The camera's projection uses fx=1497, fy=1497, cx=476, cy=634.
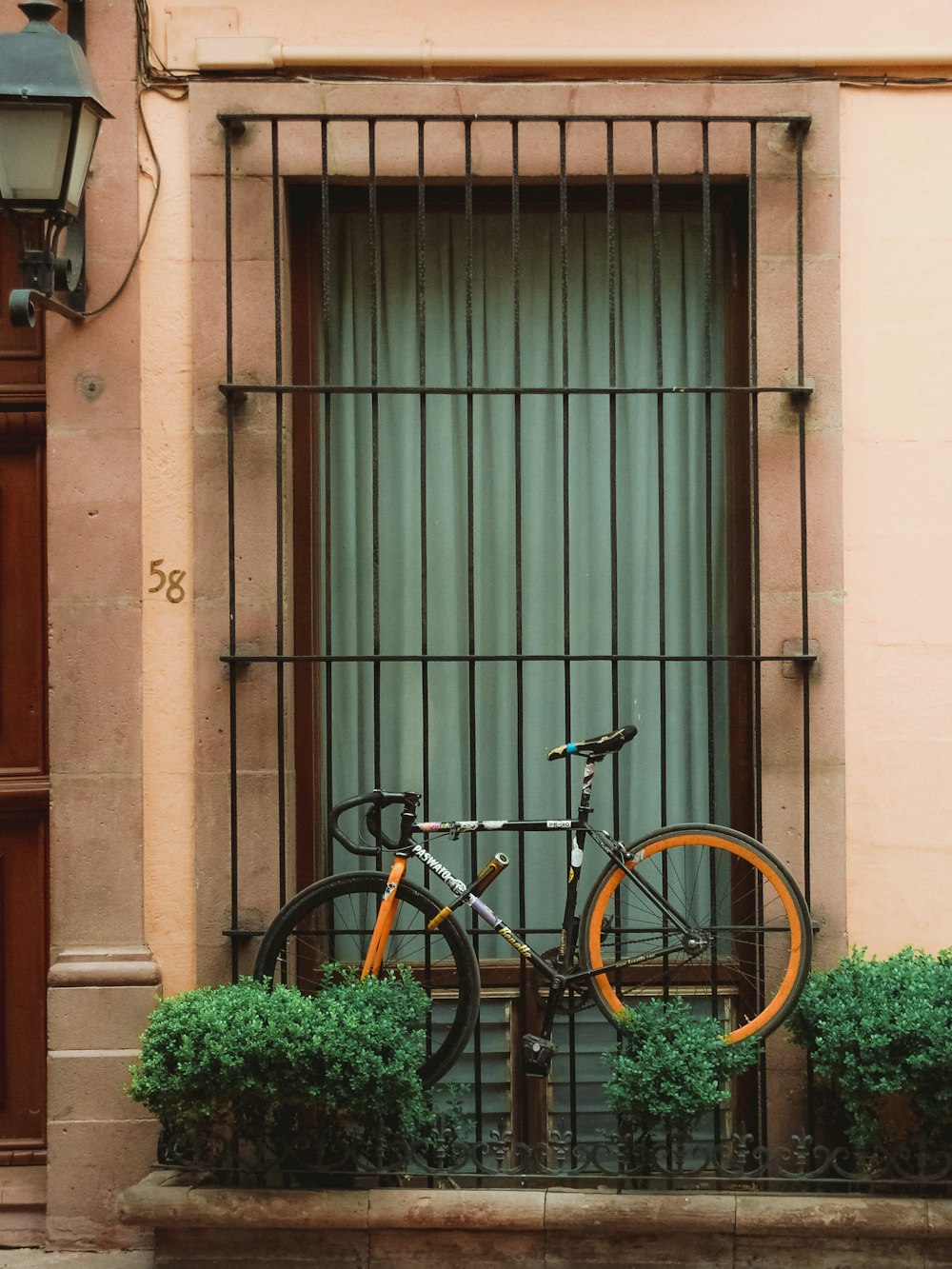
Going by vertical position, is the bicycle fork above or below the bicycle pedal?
above

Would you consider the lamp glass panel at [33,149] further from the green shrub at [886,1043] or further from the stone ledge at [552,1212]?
the green shrub at [886,1043]

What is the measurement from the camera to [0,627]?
552 cm

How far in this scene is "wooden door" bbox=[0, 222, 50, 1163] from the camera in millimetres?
5473

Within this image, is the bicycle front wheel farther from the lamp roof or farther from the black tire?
the lamp roof

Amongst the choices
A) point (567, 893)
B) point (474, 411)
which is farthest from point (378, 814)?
point (474, 411)

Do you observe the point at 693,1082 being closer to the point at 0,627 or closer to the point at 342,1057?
the point at 342,1057

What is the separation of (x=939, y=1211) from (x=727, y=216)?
352cm

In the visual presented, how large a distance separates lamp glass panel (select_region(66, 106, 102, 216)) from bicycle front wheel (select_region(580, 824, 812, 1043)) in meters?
2.86

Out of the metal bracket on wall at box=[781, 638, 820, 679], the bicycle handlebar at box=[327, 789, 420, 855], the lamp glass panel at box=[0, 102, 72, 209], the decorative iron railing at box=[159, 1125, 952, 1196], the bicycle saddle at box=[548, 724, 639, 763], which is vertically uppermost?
the lamp glass panel at box=[0, 102, 72, 209]

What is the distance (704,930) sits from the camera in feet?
16.6

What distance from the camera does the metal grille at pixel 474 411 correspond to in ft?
17.4

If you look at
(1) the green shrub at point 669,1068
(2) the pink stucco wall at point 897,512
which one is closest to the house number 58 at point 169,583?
(1) the green shrub at point 669,1068

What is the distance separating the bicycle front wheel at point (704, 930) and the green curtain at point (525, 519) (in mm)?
231

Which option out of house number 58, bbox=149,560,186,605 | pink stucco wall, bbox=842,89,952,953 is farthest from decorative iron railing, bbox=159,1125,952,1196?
house number 58, bbox=149,560,186,605
